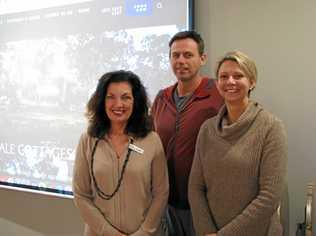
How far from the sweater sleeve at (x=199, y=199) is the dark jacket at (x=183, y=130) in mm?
175

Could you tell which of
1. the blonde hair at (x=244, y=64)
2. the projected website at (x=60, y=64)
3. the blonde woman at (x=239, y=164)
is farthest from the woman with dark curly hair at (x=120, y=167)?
the projected website at (x=60, y=64)

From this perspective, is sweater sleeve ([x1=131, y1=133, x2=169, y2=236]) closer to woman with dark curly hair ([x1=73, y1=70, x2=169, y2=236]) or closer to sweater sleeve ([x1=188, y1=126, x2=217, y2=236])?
woman with dark curly hair ([x1=73, y1=70, x2=169, y2=236])

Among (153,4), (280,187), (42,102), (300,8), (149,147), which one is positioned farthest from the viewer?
(42,102)

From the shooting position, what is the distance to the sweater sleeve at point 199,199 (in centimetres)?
178

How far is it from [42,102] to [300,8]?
6.58ft

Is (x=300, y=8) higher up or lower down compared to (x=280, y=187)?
higher up

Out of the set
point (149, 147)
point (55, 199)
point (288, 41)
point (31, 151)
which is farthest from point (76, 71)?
point (288, 41)

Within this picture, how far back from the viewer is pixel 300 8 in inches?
87.7

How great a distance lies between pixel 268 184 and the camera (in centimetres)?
162

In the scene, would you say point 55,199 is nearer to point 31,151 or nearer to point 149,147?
point 31,151

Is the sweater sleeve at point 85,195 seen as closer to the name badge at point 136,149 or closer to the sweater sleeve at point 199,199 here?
the name badge at point 136,149

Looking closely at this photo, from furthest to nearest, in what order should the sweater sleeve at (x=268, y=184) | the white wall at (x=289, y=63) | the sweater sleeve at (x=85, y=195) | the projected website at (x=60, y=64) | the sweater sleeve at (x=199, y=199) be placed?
the projected website at (x=60, y=64) → the white wall at (x=289, y=63) → the sweater sleeve at (x=85, y=195) → the sweater sleeve at (x=199, y=199) → the sweater sleeve at (x=268, y=184)

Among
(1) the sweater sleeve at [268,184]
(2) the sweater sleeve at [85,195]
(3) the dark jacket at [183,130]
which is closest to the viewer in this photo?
(1) the sweater sleeve at [268,184]

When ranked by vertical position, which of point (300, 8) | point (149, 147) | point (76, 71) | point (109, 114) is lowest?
point (149, 147)
